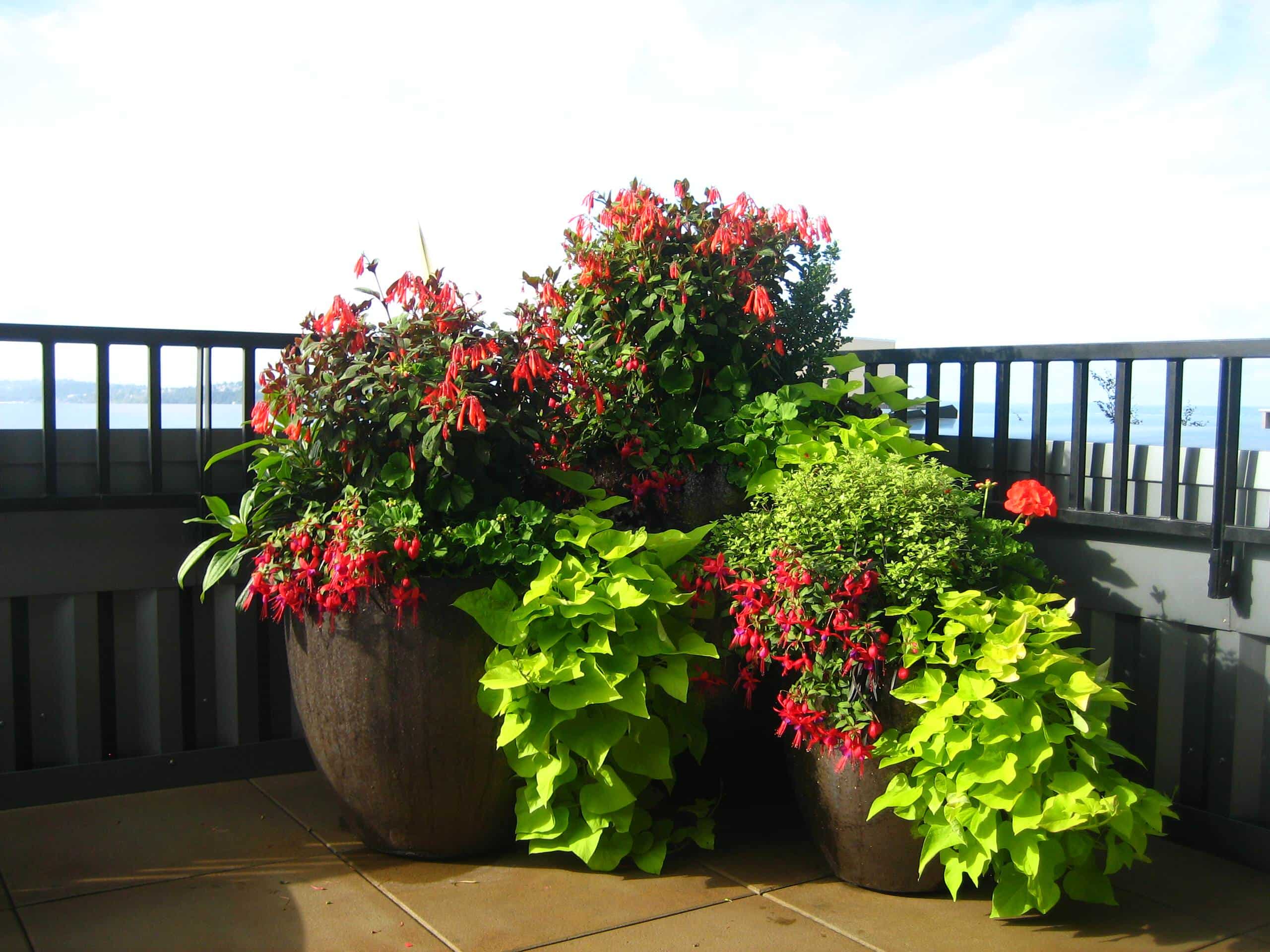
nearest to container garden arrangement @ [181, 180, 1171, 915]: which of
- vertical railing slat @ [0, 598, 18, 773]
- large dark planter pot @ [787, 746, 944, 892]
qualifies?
→ large dark planter pot @ [787, 746, 944, 892]

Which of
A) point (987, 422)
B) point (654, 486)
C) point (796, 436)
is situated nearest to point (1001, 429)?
point (987, 422)

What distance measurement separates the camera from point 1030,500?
261cm

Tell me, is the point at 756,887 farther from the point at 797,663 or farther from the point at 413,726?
the point at 413,726

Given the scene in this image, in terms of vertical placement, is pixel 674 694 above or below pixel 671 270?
below

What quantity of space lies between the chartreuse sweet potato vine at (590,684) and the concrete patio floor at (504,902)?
0.52ft

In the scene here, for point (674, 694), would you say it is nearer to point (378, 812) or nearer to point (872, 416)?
point (378, 812)

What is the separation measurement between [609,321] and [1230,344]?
1.64 m

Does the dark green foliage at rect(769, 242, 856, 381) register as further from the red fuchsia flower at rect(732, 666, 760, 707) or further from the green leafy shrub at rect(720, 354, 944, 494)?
the red fuchsia flower at rect(732, 666, 760, 707)

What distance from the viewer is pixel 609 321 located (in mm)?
3115

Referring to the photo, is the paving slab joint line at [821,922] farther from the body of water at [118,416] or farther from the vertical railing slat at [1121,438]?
the body of water at [118,416]

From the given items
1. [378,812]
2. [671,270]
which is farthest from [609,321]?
[378,812]

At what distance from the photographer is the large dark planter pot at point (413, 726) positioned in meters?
2.49

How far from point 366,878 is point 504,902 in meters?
0.38

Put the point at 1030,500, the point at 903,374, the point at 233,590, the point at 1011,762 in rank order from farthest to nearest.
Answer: the point at 903,374 → the point at 233,590 → the point at 1030,500 → the point at 1011,762
